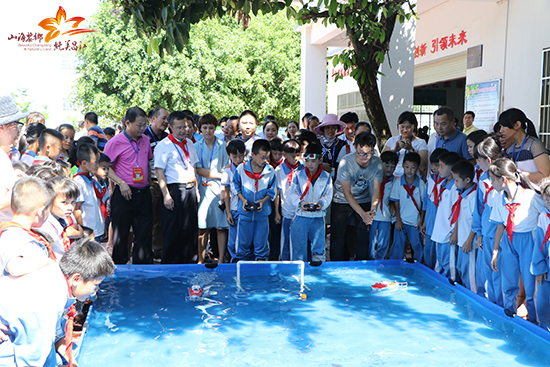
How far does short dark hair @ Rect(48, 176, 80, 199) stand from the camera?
364 centimetres

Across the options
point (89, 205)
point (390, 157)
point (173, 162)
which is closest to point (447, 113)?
point (390, 157)

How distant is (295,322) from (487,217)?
6.76ft

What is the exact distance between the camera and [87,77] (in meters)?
19.5

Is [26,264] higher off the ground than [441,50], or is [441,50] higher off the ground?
[441,50]

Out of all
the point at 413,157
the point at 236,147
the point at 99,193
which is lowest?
the point at 99,193

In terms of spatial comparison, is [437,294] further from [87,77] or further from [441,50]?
[87,77]

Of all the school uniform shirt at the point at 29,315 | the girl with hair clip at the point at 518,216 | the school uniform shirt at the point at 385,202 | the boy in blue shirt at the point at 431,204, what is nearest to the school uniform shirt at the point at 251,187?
the school uniform shirt at the point at 385,202

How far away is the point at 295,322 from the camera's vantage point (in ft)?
14.2

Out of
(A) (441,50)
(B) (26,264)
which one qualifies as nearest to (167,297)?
(B) (26,264)

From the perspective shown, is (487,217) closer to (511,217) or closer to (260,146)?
(511,217)

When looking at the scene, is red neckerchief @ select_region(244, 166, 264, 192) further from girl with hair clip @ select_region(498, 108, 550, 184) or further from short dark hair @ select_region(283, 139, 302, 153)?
girl with hair clip @ select_region(498, 108, 550, 184)

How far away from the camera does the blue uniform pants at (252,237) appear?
5.83 m

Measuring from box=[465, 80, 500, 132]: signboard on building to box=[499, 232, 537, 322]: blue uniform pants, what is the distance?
17.5ft

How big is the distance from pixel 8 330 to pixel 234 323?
2.32m
